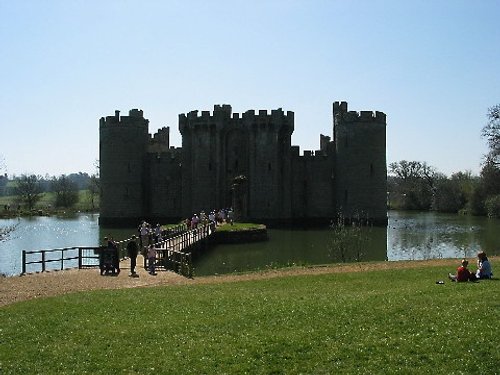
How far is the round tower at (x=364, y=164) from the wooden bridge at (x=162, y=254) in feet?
57.5

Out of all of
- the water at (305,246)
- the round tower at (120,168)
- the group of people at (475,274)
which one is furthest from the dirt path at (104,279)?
the round tower at (120,168)

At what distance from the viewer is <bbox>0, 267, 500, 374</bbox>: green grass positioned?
8.47 metres

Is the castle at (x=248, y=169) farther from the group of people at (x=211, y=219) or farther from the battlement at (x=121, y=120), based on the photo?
the group of people at (x=211, y=219)

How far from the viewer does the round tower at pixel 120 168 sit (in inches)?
2132

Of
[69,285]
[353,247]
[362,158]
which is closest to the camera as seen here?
[69,285]

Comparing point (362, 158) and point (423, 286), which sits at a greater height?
point (362, 158)

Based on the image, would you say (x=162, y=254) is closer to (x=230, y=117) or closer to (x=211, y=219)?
(x=211, y=219)

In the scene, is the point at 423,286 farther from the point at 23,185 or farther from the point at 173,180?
the point at 23,185

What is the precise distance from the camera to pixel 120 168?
179ft

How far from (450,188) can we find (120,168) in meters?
46.6

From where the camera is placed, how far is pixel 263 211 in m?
52.2

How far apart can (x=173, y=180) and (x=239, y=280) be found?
37.6 m

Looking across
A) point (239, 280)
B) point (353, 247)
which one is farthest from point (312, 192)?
point (239, 280)

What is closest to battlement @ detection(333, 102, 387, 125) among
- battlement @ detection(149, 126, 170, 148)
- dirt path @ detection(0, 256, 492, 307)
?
battlement @ detection(149, 126, 170, 148)
